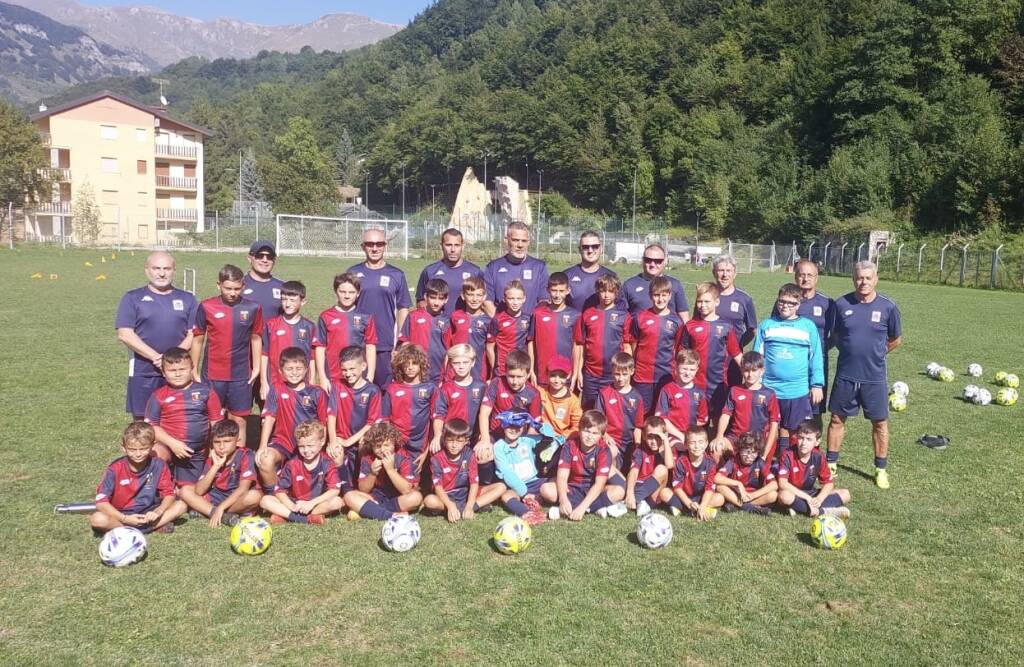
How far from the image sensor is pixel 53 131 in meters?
48.8

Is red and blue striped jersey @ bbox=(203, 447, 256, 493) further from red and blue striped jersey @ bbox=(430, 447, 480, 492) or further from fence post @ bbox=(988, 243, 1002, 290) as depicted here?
fence post @ bbox=(988, 243, 1002, 290)

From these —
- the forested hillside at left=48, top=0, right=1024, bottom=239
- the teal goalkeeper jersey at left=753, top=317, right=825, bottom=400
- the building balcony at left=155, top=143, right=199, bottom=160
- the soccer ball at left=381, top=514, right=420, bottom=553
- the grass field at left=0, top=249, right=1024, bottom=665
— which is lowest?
the grass field at left=0, top=249, right=1024, bottom=665

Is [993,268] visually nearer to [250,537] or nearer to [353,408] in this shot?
[353,408]

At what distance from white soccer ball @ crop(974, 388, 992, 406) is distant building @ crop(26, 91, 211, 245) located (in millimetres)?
47508

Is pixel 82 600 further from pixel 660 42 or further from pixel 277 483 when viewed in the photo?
pixel 660 42

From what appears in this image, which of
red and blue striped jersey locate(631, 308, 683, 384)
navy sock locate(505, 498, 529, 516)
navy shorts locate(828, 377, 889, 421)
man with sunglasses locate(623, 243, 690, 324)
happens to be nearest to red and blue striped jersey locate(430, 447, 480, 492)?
navy sock locate(505, 498, 529, 516)

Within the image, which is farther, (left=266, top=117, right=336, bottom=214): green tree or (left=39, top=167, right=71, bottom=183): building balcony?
(left=266, top=117, right=336, bottom=214): green tree

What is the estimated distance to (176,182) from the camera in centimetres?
5294

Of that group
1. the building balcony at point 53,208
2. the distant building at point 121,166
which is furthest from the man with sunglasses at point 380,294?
the building balcony at point 53,208

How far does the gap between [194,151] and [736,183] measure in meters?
42.4

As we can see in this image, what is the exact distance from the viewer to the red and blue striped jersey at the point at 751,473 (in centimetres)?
575

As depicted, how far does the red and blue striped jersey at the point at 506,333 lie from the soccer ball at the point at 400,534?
1.92 meters

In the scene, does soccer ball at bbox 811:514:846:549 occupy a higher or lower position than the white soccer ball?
lower

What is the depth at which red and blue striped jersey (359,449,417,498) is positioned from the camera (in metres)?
5.53
